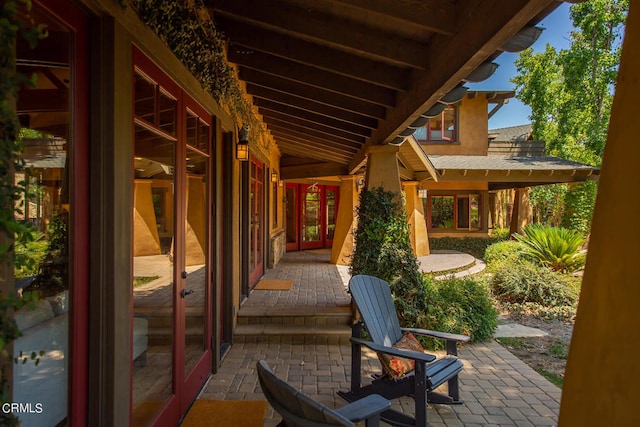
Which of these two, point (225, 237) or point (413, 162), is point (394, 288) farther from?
point (413, 162)

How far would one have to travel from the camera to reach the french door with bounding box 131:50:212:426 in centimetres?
230

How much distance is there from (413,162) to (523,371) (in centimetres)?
610

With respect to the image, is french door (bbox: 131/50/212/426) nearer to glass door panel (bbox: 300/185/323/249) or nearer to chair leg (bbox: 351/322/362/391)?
chair leg (bbox: 351/322/362/391)

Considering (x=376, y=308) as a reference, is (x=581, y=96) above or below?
above

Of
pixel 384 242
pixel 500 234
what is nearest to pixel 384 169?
pixel 384 242

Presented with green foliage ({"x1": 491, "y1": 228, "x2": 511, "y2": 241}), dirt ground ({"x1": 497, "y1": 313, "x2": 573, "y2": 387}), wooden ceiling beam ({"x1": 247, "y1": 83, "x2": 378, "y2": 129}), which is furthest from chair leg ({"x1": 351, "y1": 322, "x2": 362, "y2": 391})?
green foliage ({"x1": 491, "y1": 228, "x2": 511, "y2": 241})

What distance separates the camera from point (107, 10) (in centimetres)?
180

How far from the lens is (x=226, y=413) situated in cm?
320

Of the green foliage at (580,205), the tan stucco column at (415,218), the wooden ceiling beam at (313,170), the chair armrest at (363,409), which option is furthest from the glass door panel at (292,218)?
the chair armrest at (363,409)

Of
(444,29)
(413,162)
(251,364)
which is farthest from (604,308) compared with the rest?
(413,162)

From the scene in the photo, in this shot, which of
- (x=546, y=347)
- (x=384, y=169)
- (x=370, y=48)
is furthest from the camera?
(x=384, y=169)

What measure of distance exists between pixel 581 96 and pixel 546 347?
13415 millimetres

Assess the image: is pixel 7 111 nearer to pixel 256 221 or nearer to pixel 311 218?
pixel 256 221

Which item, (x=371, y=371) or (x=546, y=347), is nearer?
(x=371, y=371)
